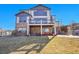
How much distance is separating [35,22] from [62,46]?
773 mm

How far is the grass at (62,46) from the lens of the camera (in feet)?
16.1

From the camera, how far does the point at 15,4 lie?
4832 mm

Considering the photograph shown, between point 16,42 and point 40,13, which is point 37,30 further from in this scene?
point 16,42

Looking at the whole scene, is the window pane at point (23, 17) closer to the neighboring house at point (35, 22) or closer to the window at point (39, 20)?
the neighboring house at point (35, 22)

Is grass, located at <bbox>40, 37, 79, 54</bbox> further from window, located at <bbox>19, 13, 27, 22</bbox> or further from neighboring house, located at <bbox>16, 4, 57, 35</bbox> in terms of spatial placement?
window, located at <bbox>19, 13, 27, 22</bbox>

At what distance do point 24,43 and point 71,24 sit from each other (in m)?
1.09

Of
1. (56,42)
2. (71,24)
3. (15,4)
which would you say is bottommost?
→ (56,42)

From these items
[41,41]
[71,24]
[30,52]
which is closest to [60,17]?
[71,24]

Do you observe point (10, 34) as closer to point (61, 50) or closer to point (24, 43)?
point (24, 43)

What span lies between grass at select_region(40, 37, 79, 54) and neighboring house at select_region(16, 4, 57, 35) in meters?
0.22

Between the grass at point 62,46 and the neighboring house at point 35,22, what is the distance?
0.73ft

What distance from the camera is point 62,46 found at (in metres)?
4.96

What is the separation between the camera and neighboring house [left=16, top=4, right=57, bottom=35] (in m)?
4.96

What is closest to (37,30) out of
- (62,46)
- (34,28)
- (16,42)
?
(34,28)
